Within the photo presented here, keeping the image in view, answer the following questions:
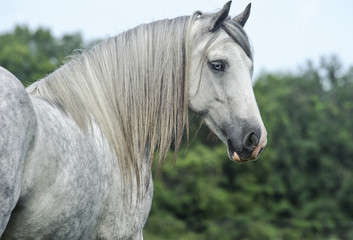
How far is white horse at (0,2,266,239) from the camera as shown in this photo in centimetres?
315

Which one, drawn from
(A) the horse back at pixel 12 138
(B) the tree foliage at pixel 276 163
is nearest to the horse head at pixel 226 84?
(A) the horse back at pixel 12 138

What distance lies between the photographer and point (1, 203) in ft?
8.87

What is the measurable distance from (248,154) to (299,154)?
43.3m

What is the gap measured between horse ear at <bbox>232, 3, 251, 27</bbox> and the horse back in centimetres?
210

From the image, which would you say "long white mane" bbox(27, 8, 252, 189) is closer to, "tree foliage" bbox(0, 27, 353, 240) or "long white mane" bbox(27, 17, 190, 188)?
"long white mane" bbox(27, 17, 190, 188)

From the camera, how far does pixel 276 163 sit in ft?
150

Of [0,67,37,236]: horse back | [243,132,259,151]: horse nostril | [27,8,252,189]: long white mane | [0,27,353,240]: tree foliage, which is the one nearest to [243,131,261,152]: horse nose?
[243,132,259,151]: horse nostril

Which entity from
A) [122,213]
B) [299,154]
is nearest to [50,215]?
[122,213]

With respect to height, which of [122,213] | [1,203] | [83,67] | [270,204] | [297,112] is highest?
[83,67]

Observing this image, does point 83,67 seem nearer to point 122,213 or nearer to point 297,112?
point 122,213

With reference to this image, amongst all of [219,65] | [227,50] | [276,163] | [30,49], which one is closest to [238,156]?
[219,65]

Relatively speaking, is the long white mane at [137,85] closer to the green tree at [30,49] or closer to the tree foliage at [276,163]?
the tree foliage at [276,163]

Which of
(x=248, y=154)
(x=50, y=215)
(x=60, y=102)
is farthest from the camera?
(x=248, y=154)

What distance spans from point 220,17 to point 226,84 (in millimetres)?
515
